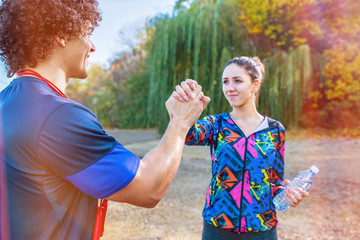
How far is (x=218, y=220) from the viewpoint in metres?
1.98

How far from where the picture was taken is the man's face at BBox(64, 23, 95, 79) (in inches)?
46.9

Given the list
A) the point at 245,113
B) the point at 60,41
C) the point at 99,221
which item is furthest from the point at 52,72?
the point at 245,113

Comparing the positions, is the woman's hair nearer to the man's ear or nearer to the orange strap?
the man's ear

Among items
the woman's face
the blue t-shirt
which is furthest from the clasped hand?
the woman's face

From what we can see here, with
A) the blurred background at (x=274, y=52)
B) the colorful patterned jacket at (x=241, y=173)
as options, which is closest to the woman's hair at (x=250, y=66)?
the colorful patterned jacket at (x=241, y=173)

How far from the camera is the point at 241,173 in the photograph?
203 cm

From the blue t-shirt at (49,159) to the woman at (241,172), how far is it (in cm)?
100

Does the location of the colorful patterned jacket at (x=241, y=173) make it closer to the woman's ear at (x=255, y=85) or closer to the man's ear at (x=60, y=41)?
the woman's ear at (x=255, y=85)

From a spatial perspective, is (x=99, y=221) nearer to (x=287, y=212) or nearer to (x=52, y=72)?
(x=52, y=72)

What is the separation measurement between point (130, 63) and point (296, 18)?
40.9 feet

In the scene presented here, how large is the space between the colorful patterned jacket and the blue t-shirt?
1.00m

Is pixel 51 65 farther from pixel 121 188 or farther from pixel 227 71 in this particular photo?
pixel 227 71

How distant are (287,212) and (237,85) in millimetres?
3445

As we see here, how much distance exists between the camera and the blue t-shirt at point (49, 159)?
3.02 feet
